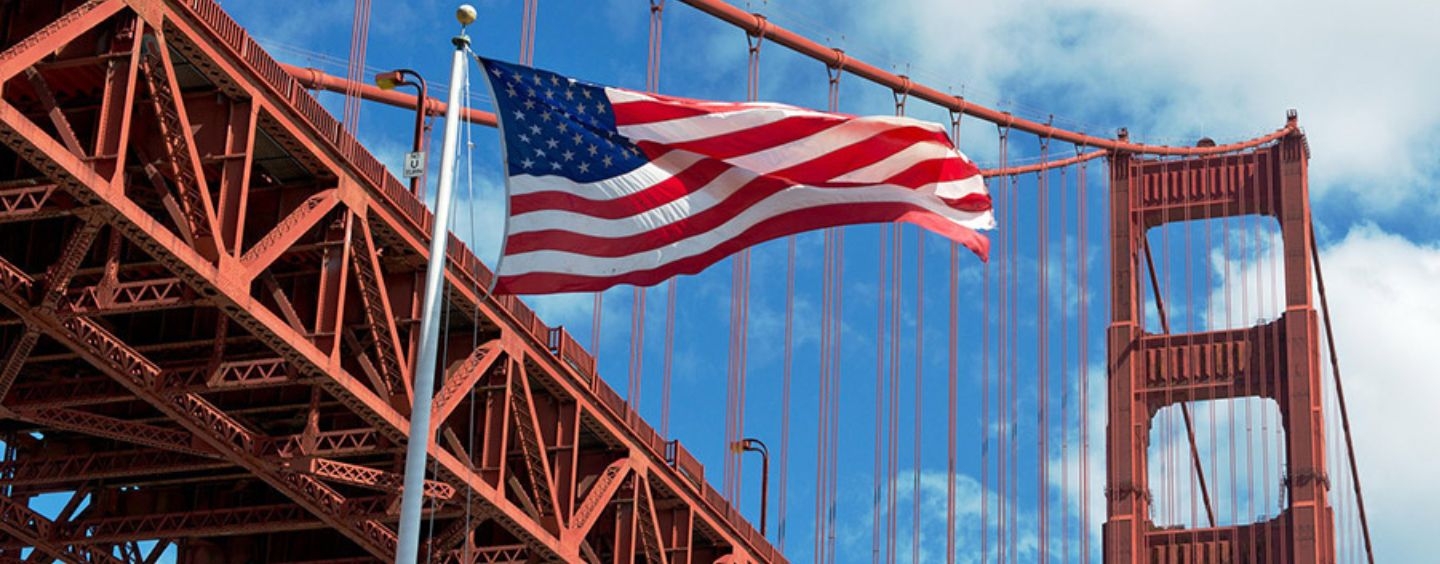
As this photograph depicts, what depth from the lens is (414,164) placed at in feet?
83.0

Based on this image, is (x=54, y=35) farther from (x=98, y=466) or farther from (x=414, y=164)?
(x=98, y=466)

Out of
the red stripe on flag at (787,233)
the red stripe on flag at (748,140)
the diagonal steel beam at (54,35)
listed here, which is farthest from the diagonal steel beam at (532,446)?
the red stripe on flag at (748,140)

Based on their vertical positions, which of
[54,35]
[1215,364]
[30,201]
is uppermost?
[1215,364]

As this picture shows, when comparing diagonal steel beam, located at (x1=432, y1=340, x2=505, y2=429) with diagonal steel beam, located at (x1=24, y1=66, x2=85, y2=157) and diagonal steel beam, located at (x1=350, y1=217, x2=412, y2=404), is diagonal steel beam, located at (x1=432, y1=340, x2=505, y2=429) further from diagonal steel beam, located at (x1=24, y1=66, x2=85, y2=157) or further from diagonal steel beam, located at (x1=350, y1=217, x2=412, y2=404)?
diagonal steel beam, located at (x1=24, y1=66, x2=85, y2=157)

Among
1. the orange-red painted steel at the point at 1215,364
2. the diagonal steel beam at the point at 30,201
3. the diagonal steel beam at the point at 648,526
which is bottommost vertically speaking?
the diagonal steel beam at the point at 30,201

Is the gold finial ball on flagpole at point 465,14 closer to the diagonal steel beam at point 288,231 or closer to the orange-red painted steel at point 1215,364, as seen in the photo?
the diagonal steel beam at point 288,231

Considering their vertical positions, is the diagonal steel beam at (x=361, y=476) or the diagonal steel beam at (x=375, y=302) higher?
the diagonal steel beam at (x=375, y=302)

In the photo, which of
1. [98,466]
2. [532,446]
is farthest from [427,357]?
[532,446]

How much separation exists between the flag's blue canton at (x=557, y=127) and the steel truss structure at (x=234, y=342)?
4797mm

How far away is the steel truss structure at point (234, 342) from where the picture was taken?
105ft

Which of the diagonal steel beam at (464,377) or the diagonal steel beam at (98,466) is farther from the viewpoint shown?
the diagonal steel beam at (98,466)

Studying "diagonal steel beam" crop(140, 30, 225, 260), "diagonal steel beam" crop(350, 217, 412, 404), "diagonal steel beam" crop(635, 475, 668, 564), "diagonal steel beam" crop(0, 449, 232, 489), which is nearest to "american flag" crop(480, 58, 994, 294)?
"diagonal steel beam" crop(140, 30, 225, 260)

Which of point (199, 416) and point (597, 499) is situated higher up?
point (597, 499)

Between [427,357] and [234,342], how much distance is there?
15229mm
